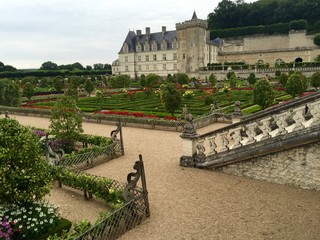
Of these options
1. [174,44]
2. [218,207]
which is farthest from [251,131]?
[174,44]

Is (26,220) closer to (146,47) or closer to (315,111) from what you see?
(315,111)

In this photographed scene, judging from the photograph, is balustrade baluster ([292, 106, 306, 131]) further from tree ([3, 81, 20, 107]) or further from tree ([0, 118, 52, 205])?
tree ([3, 81, 20, 107])

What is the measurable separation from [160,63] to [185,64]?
10.5 metres

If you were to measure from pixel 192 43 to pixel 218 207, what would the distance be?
59619 mm

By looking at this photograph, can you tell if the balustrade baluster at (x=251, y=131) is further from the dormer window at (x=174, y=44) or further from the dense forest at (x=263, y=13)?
the dense forest at (x=263, y=13)

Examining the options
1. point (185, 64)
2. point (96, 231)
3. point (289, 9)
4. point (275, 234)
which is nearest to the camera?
point (96, 231)

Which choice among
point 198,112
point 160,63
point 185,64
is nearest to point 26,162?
point 198,112

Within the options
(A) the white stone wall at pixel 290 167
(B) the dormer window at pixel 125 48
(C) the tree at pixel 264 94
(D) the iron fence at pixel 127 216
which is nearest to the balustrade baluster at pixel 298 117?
(A) the white stone wall at pixel 290 167

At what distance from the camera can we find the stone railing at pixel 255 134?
25.2 feet

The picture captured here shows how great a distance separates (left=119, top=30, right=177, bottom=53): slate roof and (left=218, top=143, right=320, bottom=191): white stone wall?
213 feet

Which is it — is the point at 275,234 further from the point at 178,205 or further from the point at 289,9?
the point at 289,9

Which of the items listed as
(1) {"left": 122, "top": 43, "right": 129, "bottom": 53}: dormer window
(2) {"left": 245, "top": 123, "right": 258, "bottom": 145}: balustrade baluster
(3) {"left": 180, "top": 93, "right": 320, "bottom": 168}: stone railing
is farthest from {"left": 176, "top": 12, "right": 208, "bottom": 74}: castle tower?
(2) {"left": 245, "top": 123, "right": 258, "bottom": 145}: balustrade baluster

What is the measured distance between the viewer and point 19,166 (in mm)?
6090

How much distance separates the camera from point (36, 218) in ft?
20.1
